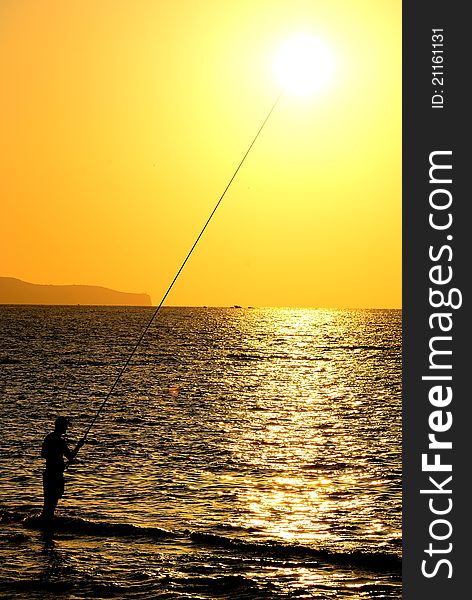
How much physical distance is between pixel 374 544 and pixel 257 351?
94399mm

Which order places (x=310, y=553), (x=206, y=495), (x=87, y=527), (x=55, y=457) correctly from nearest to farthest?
(x=310, y=553) → (x=55, y=457) → (x=87, y=527) → (x=206, y=495)

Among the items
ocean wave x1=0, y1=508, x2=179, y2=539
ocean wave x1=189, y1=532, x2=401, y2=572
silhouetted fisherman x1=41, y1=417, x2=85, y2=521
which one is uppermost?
silhouetted fisherman x1=41, y1=417, x2=85, y2=521

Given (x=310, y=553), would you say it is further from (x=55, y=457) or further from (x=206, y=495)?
(x=206, y=495)

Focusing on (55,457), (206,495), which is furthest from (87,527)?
(206,495)

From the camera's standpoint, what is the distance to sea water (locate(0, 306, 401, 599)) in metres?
16.2

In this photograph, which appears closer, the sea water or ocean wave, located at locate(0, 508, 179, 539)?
the sea water

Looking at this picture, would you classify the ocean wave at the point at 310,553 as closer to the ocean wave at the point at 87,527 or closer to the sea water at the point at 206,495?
the sea water at the point at 206,495

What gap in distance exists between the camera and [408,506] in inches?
496

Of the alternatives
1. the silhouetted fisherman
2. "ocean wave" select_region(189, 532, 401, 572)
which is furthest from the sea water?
the silhouetted fisherman

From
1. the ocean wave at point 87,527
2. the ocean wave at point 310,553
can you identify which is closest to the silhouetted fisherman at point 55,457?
the ocean wave at point 87,527

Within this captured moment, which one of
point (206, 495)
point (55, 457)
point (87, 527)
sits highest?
point (206, 495)

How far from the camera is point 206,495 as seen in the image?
23422 millimetres

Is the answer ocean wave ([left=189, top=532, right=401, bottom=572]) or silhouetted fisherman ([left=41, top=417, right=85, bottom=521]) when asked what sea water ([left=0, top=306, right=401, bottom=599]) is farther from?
silhouetted fisherman ([left=41, top=417, right=85, bottom=521])

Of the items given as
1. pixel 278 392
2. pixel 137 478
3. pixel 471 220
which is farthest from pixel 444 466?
pixel 278 392
